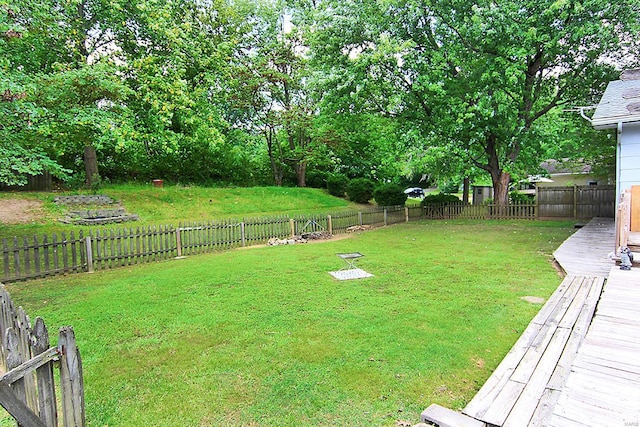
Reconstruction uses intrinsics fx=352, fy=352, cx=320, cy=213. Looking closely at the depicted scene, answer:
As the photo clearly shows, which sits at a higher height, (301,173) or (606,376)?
(301,173)

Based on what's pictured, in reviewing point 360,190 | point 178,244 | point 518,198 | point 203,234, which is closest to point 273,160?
point 360,190

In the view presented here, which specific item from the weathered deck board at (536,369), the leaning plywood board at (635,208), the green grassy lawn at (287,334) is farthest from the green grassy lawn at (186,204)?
the leaning plywood board at (635,208)

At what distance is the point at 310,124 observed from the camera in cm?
2216

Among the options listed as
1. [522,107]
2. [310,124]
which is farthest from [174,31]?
[522,107]

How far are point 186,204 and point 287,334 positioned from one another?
13.8m

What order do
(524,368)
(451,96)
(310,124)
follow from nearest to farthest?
(524,368) → (451,96) → (310,124)

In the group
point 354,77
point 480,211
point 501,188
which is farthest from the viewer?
point 480,211

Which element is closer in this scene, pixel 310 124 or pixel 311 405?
pixel 311 405

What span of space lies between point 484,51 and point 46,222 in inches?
687

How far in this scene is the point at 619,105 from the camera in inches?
325

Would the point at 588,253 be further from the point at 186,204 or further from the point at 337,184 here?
the point at 337,184

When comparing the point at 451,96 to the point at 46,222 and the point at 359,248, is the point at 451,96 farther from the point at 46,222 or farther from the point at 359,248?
the point at 46,222

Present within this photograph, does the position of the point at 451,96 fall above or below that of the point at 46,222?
above

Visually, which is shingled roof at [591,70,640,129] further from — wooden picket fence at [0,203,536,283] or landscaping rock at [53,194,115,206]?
landscaping rock at [53,194,115,206]
